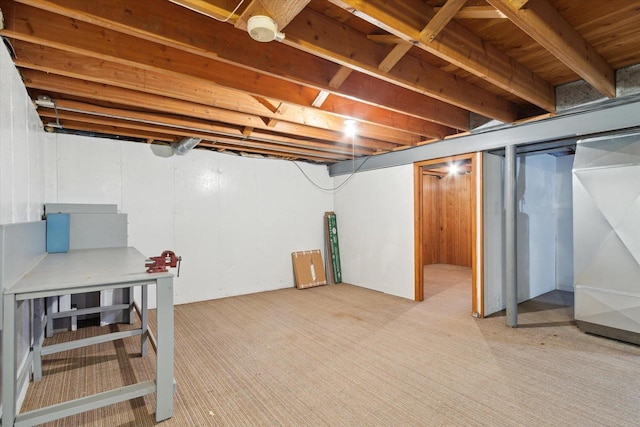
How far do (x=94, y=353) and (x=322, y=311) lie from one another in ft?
7.94

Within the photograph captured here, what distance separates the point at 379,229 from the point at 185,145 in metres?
3.13

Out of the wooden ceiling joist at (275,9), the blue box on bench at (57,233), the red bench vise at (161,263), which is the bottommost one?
the red bench vise at (161,263)

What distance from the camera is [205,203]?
4.68 meters

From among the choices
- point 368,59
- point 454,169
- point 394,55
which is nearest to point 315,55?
point 368,59

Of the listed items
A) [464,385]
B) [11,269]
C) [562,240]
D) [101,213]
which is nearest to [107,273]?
[11,269]

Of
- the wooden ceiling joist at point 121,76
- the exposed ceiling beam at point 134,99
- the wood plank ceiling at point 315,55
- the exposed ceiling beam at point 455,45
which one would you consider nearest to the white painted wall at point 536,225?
the wood plank ceiling at point 315,55

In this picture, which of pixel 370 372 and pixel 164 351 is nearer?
pixel 164 351

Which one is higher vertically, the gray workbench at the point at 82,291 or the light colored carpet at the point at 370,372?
the gray workbench at the point at 82,291

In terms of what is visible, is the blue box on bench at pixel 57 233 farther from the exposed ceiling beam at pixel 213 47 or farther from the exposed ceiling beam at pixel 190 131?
the exposed ceiling beam at pixel 213 47

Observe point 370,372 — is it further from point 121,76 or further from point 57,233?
point 57,233

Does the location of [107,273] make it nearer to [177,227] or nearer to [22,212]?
[22,212]

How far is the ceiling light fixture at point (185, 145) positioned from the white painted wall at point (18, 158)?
141 cm

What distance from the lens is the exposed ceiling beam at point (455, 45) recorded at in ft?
5.07

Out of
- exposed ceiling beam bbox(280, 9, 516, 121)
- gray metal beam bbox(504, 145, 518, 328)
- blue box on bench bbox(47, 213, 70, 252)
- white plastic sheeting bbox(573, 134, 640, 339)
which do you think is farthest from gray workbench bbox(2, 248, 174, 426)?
white plastic sheeting bbox(573, 134, 640, 339)
